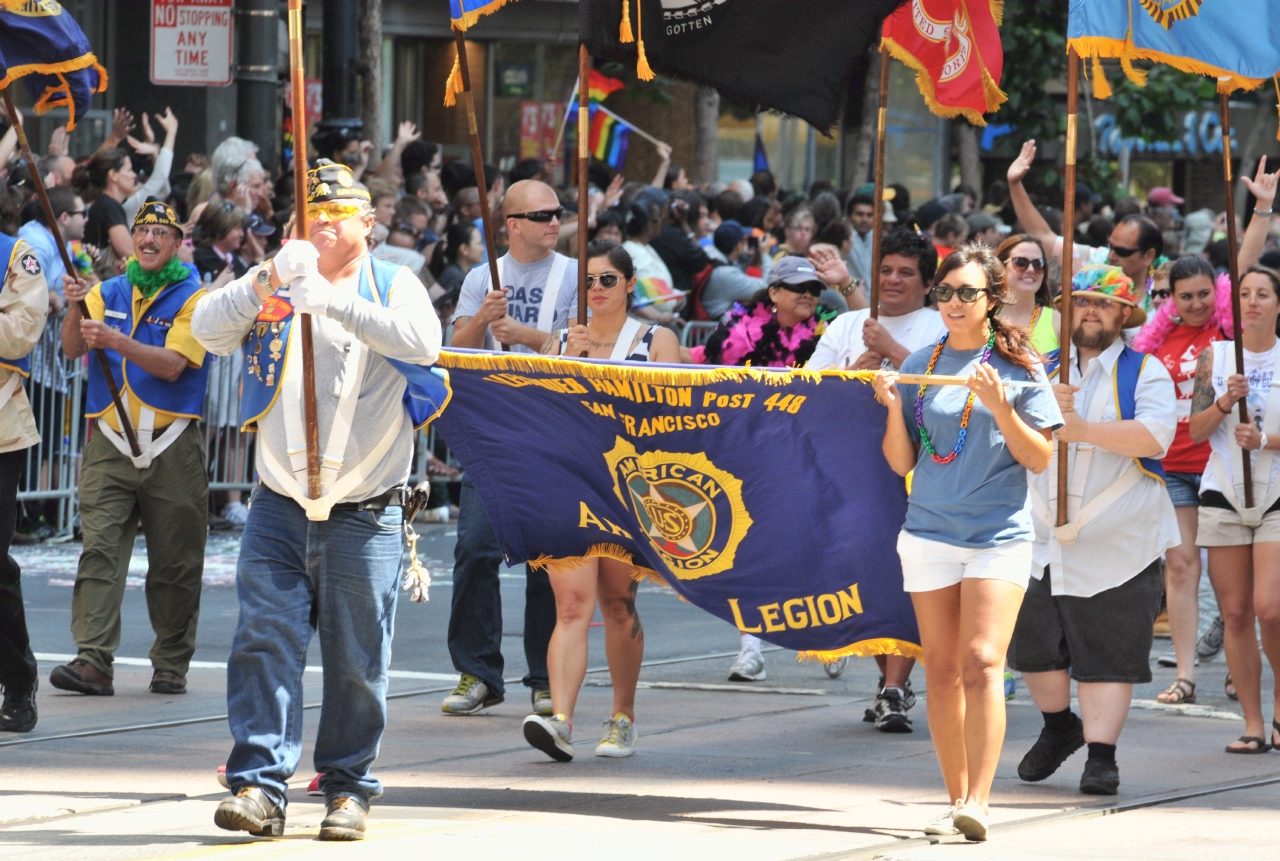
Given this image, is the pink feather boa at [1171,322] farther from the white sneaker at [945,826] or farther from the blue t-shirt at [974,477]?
the white sneaker at [945,826]

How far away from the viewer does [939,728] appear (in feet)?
20.2

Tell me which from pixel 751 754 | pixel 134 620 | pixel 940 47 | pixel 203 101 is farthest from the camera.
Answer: pixel 203 101

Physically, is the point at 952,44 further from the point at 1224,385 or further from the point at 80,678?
the point at 80,678

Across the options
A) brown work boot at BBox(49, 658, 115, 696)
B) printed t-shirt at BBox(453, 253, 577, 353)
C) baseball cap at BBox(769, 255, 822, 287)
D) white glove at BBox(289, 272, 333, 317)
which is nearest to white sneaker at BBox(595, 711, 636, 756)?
printed t-shirt at BBox(453, 253, 577, 353)

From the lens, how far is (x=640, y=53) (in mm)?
7367

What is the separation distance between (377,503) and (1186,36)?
147 inches

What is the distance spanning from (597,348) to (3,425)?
2385 mm

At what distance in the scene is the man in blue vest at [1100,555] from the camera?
22.9 feet

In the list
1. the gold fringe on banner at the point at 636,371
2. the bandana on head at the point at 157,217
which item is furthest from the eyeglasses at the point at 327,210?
the bandana on head at the point at 157,217

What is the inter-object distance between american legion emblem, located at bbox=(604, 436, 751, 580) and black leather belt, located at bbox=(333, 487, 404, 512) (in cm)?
104

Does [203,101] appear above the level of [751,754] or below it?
above

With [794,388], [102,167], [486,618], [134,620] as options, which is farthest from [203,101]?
[794,388]

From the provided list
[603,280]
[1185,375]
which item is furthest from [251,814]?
[1185,375]

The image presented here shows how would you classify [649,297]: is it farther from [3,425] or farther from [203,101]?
[203,101]
